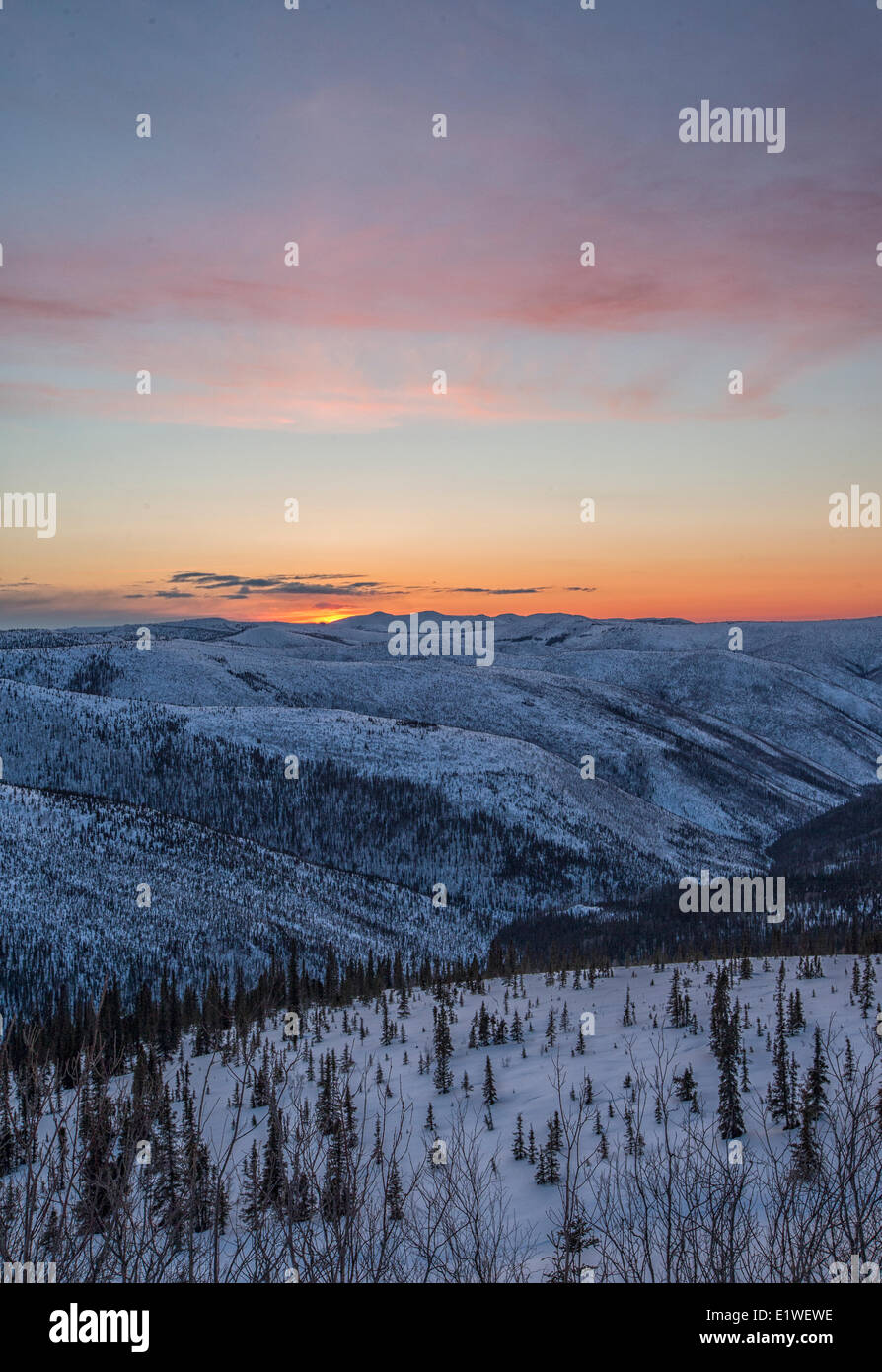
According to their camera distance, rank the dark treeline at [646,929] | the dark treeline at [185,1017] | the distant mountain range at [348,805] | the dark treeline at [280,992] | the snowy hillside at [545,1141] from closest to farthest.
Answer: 1. the snowy hillside at [545,1141]
2. the dark treeline at [280,992]
3. the dark treeline at [185,1017]
4. the dark treeline at [646,929]
5. the distant mountain range at [348,805]

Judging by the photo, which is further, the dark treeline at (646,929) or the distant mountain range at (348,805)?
the distant mountain range at (348,805)

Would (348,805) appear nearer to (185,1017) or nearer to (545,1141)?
(185,1017)

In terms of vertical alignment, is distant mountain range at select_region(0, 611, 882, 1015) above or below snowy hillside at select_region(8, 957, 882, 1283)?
above

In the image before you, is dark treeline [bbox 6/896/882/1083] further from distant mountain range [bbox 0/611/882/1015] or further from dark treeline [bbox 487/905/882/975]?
distant mountain range [bbox 0/611/882/1015]

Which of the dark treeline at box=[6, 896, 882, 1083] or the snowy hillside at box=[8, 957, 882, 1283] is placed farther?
the dark treeline at box=[6, 896, 882, 1083]

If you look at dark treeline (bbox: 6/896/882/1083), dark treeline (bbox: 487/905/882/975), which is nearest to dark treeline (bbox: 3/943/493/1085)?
dark treeline (bbox: 6/896/882/1083)

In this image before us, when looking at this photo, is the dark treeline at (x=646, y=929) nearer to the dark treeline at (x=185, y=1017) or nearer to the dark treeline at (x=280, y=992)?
the dark treeline at (x=280, y=992)

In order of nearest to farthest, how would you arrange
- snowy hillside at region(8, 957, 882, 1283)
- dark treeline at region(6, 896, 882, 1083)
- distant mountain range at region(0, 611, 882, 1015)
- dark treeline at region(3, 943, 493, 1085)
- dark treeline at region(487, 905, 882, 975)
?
snowy hillside at region(8, 957, 882, 1283), dark treeline at region(6, 896, 882, 1083), dark treeline at region(3, 943, 493, 1085), dark treeline at region(487, 905, 882, 975), distant mountain range at region(0, 611, 882, 1015)

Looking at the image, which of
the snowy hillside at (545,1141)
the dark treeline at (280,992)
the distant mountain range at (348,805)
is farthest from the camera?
the distant mountain range at (348,805)

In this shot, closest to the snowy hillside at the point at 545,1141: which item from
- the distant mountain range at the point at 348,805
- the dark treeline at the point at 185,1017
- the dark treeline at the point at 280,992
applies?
the dark treeline at the point at 280,992

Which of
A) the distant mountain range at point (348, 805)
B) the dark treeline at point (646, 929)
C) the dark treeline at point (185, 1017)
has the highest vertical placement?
the distant mountain range at point (348, 805)
